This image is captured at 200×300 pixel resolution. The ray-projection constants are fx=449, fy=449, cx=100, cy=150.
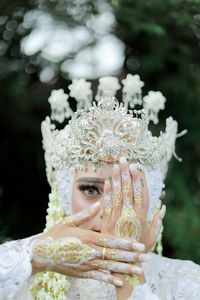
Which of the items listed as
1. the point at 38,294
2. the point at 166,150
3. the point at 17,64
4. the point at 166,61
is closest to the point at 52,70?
the point at 17,64

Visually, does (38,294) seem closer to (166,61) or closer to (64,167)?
(64,167)

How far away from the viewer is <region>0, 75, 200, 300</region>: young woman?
1.77 meters

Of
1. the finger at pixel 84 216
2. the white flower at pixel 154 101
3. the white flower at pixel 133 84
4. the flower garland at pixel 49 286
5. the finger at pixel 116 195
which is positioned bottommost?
the flower garland at pixel 49 286

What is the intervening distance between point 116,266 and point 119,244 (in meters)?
0.09

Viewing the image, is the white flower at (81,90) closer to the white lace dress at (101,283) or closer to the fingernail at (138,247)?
the white lace dress at (101,283)

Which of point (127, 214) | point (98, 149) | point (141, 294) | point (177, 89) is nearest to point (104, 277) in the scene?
point (141, 294)

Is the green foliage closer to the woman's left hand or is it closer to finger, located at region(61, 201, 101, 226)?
the woman's left hand

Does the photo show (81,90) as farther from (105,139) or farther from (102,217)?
(102,217)

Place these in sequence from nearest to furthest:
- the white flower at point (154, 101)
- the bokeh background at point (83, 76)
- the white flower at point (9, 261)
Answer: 1. the white flower at point (9, 261)
2. the white flower at point (154, 101)
3. the bokeh background at point (83, 76)

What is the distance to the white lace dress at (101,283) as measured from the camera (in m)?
1.74

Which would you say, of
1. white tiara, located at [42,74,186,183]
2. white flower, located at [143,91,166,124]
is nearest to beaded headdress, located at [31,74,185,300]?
white tiara, located at [42,74,186,183]

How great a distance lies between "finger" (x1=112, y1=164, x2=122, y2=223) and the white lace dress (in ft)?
0.98

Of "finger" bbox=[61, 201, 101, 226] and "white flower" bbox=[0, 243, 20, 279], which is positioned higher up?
"finger" bbox=[61, 201, 101, 226]

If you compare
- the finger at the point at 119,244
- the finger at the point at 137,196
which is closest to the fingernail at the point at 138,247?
the finger at the point at 119,244
